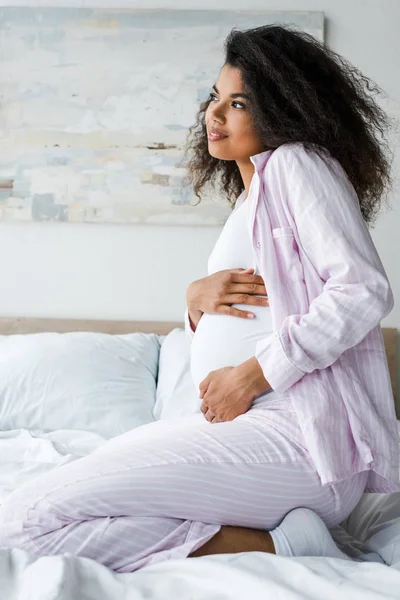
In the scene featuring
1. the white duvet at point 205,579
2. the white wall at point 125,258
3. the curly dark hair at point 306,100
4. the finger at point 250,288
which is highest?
the curly dark hair at point 306,100

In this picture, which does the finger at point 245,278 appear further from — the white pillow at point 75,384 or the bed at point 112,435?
the white pillow at point 75,384

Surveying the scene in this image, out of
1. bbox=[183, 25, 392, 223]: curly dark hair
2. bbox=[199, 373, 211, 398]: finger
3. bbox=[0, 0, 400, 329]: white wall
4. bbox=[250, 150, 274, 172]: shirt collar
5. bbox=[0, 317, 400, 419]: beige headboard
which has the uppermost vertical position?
bbox=[183, 25, 392, 223]: curly dark hair

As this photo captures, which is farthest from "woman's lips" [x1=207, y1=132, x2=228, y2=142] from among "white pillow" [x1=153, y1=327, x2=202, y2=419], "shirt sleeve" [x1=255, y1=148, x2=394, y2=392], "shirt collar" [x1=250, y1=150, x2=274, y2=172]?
"white pillow" [x1=153, y1=327, x2=202, y2=419]

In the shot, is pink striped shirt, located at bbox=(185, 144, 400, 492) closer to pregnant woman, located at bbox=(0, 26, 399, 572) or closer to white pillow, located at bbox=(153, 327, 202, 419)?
pregnant woman, located at bbox=(0, 26, 399, 572)

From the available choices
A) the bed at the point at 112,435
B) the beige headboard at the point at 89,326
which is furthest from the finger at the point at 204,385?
→ the beige headboard at the point at 89,326

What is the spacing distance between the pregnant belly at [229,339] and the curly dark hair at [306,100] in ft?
1.02

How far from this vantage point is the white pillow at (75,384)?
233cm

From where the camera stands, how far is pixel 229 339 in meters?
1.36

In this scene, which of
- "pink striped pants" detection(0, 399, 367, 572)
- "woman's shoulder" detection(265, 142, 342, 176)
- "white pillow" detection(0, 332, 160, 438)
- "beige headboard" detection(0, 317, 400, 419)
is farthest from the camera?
"beige headboard" detection(0, 317, 400, 419)

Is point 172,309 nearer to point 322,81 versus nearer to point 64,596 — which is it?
point 322,81

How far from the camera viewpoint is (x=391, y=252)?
278 centimetres

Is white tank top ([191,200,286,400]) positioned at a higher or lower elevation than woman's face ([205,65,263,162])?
lower

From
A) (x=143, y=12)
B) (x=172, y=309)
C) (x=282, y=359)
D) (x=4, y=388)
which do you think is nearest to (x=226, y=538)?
(x=282, y=359)

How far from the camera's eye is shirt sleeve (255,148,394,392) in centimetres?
117
